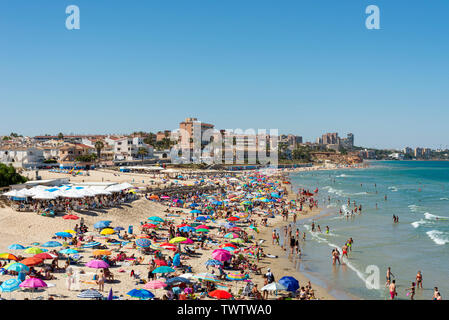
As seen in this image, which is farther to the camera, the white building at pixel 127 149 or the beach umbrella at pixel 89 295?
the white building at pixel 127 149

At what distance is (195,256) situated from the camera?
64.1ft

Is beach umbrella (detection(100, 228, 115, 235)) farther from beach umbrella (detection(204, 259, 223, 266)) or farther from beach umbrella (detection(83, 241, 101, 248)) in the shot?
beach umbrella (detection(204, 259, 223, 266))

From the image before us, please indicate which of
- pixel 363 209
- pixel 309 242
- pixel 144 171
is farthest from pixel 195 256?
pixel 144 171

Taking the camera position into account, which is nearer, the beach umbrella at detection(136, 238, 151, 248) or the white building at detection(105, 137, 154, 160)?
the beach umbrella at detection(136, 238, 151, 248)

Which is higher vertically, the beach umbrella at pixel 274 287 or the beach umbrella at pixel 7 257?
the beach umbrella at pixel 7 257

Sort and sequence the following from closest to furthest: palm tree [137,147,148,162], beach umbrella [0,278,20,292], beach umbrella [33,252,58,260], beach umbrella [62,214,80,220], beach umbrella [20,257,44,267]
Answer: beach umbrella [0,278,20,292] < beach umbrella [20,257,44,267] < beach umbrella [33,252,58,260] < beach umbrella [62,214,80,220] < palm tree [137,147,148,162]

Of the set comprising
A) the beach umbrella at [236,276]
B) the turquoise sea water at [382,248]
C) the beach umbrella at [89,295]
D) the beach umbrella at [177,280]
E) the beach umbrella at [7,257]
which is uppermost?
the beach umbrella at [7,257]

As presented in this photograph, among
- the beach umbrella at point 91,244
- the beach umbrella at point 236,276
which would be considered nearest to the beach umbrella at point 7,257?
the beach umbrella at point 91,244

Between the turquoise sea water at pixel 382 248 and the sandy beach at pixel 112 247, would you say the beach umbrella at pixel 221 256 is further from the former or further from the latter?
the turquoise sea water at pixel 382 248

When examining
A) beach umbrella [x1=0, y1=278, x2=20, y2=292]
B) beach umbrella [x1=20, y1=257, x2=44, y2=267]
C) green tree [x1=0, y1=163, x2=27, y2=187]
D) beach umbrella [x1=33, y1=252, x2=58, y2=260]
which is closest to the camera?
beach umbrella [x1=0, y1=278, x2=20, y2=292]

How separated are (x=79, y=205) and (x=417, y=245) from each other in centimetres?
2325

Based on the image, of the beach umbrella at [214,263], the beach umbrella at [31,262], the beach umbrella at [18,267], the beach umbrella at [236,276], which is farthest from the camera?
the beach umbrella at [214,263]
